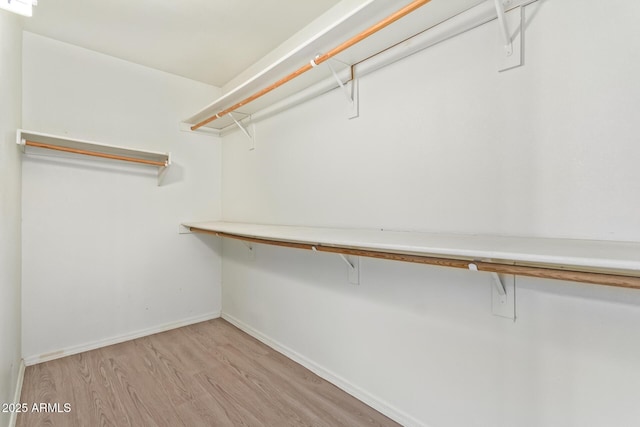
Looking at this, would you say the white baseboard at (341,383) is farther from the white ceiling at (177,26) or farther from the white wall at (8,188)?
the white ceiling at (177,26)

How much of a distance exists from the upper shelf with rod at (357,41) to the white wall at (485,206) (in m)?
0.07

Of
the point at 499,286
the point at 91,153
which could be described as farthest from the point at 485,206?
the point at 91,153

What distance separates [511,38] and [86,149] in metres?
2.66

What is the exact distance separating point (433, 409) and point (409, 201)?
Answer: 96 cm

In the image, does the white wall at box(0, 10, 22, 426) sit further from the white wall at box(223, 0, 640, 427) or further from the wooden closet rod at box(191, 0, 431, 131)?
the white wall at box(223, 0, 640, 427)

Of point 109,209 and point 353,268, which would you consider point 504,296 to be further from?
point 109,209

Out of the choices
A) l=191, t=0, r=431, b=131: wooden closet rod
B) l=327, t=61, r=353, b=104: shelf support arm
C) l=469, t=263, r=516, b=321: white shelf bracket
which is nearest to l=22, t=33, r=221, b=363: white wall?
l=191, t=0, r=431, b=131: wooden closet rod

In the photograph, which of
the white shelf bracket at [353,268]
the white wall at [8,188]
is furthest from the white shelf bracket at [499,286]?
the white wall at [8,188]

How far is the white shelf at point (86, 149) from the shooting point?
5.96 feet

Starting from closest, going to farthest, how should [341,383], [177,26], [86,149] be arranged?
[341,383] < [177,26] < [86,149]

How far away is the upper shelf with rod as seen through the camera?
115 cm

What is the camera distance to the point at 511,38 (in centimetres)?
110

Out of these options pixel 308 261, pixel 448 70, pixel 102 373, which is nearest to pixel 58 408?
pixel 102 373

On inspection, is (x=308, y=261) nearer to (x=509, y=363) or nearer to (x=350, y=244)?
(x=350, y=244)
